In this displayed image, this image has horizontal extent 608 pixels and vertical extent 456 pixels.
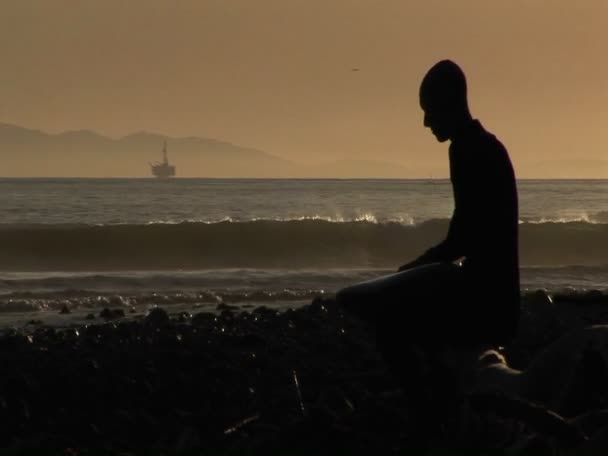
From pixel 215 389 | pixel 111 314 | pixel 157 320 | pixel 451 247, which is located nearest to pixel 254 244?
pixel 111 314

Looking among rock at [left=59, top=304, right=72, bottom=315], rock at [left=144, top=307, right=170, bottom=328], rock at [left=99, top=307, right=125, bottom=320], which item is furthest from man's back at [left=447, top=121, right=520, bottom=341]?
rock at [left=59, top=304, right=72, bottom=315]

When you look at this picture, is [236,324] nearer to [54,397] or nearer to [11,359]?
[11,359]

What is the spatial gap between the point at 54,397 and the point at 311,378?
5.79 ft

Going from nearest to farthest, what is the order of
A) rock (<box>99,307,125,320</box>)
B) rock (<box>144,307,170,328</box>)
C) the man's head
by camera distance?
the man's head → rock (<box>144,307,170,328</box>) → rock (<box>99,307,125,320</box>)

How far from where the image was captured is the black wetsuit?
4879 millimetres

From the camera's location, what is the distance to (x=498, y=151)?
4.90 meters

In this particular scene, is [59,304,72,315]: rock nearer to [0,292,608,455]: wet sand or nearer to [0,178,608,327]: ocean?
[0,178,608,327]: ocean

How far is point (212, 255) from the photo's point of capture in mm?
28125

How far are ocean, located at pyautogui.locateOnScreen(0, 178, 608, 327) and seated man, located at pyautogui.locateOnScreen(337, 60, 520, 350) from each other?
9316mm

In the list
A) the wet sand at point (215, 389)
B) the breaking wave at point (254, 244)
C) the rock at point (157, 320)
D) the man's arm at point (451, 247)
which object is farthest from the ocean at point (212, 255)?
the man's arm at point (451, 247)

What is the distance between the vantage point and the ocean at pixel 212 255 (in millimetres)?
17172

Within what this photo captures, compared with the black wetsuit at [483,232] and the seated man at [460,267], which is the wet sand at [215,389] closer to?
the seated man at [460,267]

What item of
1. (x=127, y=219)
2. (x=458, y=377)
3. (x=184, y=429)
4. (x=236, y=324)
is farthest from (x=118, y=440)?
(x=127, y=219)

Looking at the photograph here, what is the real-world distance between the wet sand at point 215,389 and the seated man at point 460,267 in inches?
14.4
